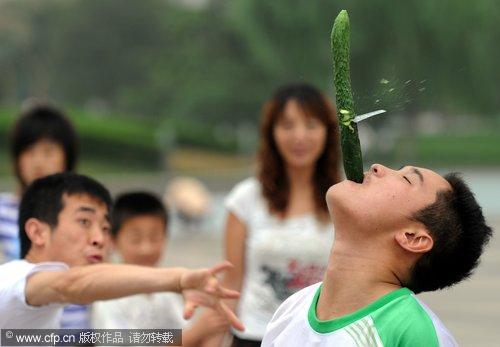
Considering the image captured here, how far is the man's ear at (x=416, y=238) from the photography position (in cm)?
265

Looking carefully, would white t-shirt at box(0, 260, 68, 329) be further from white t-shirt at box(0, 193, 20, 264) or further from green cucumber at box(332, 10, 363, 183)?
white t-shirt at box(0, 193, 20, 264)

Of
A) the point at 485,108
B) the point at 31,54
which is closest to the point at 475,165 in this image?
the point at 485,108

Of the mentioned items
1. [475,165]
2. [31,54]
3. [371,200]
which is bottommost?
[475,165]

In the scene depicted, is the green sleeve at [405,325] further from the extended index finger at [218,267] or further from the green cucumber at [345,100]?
the extended index finger at [218,267]

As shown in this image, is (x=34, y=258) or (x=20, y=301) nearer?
(x=20, y=301)

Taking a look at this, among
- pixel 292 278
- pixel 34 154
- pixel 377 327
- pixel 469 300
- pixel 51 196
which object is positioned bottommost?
pixel 469 300

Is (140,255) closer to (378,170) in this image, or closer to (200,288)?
(200,288)

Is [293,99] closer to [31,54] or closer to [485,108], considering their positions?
[485,108]

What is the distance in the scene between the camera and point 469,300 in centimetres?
1020

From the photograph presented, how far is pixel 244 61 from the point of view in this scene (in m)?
46.8

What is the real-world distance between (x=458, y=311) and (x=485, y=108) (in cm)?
2611

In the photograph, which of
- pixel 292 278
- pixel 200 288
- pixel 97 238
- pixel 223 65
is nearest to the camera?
pixel 200 288

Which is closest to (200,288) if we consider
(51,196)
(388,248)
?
(388,248)

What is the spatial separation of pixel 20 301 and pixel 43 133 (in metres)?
1.73
